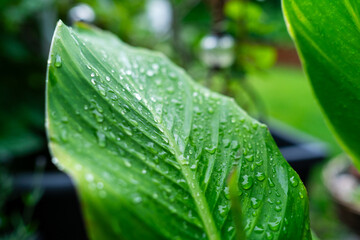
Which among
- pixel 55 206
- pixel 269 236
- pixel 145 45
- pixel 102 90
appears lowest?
pixel 55 206

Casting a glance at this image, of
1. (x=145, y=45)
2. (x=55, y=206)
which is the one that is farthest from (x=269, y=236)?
(x=145, y=45)

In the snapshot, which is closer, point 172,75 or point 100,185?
point 100,185

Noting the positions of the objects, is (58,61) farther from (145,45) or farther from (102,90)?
(145,45)

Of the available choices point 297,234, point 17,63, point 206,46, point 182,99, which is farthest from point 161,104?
point 17,63

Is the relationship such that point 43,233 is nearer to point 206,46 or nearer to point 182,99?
point 206,46

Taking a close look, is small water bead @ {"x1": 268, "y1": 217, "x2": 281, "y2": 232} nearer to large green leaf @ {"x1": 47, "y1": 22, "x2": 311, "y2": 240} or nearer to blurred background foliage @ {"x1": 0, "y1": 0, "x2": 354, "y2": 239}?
large green leaf @ {"x1": 47, "y1": 22, "x2": 311, "y2": 240}

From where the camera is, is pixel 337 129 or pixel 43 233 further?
pixel 43 233
